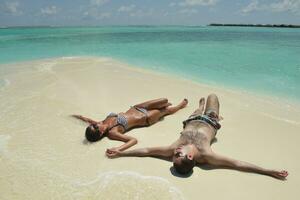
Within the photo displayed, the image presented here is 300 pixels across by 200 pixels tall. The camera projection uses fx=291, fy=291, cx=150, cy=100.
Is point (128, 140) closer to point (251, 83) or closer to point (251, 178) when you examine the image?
point (251, 178)

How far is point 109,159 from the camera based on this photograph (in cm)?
435

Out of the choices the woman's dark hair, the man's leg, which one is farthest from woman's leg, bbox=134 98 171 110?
the woman's dark hair

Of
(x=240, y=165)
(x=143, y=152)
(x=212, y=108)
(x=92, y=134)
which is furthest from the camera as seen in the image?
(x=212, y=108)

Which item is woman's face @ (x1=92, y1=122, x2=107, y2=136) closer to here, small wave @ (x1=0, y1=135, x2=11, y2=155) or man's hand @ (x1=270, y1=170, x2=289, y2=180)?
small wave @ (x1=0, y1=135, x2=11, y2=155)

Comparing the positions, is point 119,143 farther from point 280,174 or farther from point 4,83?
point 4,83

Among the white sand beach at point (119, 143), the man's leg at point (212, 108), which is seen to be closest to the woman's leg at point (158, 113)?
the white sand beach at point (119, 143)

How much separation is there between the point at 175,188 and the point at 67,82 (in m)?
6.64

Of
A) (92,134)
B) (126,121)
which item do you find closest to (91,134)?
(92,134)

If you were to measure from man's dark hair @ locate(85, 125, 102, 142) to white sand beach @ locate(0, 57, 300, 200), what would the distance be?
10 cm

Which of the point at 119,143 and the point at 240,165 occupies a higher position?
the point at 240,165

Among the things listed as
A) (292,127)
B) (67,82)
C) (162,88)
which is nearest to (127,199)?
(292,127)

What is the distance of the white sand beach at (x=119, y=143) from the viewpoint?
3603 mm

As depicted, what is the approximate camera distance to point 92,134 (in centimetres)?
482

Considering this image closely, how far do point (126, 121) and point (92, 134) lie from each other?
741 millimetres
